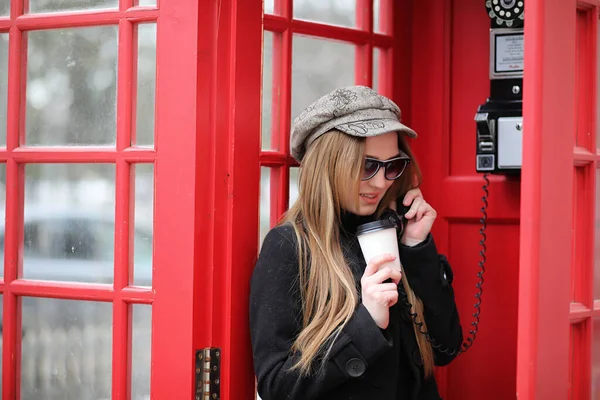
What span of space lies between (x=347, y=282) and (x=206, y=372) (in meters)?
0.50

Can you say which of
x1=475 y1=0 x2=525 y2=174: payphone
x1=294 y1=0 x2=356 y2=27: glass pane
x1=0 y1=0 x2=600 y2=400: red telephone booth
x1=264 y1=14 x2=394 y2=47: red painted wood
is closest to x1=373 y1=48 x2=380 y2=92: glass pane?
x1=264 y1=14 x2=394 y2=47: red painted wood

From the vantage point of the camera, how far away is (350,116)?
2438 mm

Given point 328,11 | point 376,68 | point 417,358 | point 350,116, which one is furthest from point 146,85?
point 417,358

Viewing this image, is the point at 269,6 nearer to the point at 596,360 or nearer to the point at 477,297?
the point at 477,297

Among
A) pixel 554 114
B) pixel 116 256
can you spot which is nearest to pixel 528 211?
pixel 554 114

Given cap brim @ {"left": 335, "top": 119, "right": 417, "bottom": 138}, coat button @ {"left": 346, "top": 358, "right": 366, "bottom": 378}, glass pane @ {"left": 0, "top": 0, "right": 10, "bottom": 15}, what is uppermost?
glass pane @ {"left": 0, "top": 0, "right": 10, "bottom": 15}

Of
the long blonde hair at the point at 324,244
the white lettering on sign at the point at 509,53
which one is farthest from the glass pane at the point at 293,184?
the white lettering on sign at the point at 509,53

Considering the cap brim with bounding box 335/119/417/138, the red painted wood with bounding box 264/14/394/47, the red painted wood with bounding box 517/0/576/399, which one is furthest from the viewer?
the red painted wood with bounding box 264/14/394/47

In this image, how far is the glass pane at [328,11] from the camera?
9.17 ft

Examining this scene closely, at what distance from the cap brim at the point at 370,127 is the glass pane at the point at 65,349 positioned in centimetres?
91

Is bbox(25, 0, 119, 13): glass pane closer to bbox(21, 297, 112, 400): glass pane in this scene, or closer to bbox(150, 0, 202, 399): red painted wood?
bbox(150, 0, 202, 399): red painted wood

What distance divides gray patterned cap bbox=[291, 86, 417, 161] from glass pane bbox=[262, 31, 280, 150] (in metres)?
0.17

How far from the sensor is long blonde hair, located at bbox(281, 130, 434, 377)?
232 centimetres

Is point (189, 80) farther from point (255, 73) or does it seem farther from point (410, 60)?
point (410, 60)
